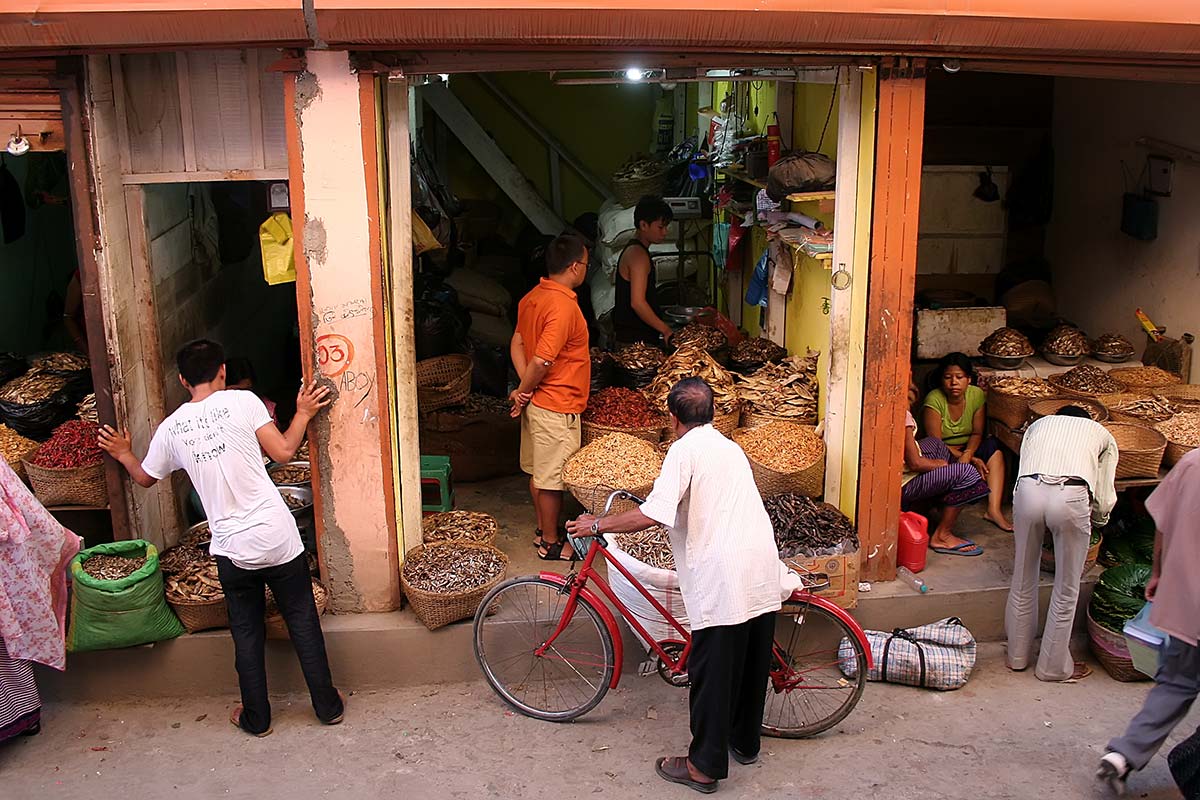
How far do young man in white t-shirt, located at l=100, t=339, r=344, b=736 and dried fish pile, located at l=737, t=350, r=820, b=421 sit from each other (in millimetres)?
3056

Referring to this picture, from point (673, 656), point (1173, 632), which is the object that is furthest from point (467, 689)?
point (1173, 632)

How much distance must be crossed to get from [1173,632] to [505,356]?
607cm

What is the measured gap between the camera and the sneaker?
17.8ft

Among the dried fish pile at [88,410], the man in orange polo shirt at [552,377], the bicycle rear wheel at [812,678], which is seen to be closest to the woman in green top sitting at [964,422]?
the bicycle rear wheel at [812,678]

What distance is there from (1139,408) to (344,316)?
511cm

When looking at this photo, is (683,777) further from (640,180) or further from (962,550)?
(640,180)

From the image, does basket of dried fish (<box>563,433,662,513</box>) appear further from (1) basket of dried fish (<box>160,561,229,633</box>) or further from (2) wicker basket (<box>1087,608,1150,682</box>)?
(2) wicker basket (<box>1087,608,1150,682</box>)

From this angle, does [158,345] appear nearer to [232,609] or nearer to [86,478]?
[86,478]

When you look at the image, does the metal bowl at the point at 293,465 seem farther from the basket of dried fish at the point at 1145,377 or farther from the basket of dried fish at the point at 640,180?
the basket of dried fish at the point at 640,180

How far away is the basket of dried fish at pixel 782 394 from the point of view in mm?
7656

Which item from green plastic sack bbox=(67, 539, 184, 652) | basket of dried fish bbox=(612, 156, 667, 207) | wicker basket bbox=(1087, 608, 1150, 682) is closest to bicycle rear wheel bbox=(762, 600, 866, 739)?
wicker basket bbox=(1087, 608, 1150, 682)

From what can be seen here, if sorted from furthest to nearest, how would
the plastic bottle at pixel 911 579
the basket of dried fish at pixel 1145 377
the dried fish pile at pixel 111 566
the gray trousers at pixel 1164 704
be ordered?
the basket of dried fish at pixel 1145 377 < the plastic bottle at pixel 911 579 < the dried fish pile at pixel 111 566 < the gray trousers at pixel 1164 704

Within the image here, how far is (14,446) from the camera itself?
278 inches

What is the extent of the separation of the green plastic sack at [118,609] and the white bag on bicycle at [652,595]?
239 cm
